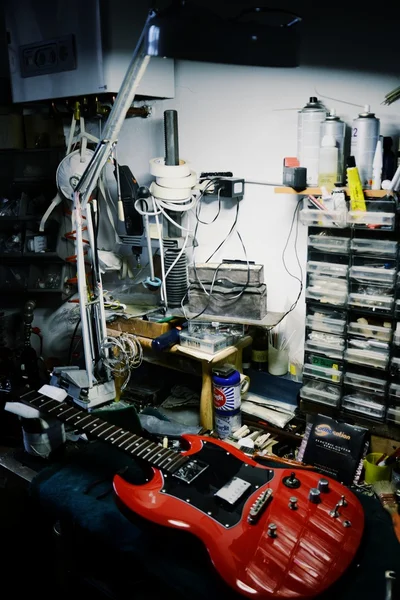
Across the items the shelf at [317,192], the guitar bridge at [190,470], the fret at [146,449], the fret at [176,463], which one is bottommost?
A: the guitar bridge at [190,470]

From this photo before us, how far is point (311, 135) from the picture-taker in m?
2.17

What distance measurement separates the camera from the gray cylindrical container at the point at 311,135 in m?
2.15

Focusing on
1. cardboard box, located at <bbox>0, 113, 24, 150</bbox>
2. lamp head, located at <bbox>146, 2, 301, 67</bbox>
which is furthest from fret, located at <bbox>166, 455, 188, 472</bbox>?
cardboard box, located at <bbox>0, 113, 24, 150</bbox>

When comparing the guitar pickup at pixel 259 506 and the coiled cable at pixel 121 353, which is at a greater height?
the coiled cable at pixel 121 353

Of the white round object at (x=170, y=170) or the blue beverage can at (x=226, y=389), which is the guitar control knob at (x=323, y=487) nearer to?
the blue beverage can at (x=226, y=389)

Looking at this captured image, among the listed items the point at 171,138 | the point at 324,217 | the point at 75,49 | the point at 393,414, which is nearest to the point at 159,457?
the point at 393,414

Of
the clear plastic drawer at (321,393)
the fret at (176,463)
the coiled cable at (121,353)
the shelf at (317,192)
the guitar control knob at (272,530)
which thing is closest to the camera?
the guitar control knob at (272,530)

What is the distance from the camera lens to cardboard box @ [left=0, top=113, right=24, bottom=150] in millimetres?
2988

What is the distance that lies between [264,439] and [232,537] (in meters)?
0.92

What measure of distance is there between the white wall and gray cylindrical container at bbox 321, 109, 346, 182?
0.18 meters

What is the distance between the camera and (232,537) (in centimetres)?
144

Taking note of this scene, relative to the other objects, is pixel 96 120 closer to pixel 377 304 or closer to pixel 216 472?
pixel 377 304

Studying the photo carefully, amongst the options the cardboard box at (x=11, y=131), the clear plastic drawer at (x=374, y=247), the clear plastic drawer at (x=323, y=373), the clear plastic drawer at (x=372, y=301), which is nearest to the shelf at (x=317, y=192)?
the clear plastic drawer at (x=374, y=247)

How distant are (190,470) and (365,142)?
4.50 ft
